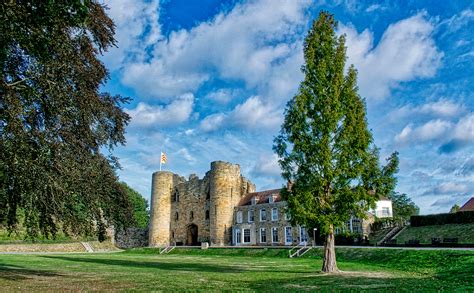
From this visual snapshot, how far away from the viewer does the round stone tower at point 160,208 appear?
175 feet

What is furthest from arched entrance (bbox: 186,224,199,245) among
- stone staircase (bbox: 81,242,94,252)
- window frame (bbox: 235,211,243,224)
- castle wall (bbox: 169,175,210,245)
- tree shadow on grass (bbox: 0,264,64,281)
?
tree shadow on grass (bbox: 0,264,64,281)

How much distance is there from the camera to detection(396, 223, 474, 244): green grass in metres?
27.1

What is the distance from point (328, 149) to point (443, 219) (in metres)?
19.4

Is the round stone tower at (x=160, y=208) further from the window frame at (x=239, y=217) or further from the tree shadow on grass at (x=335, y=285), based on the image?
the tree shadow on grass at (x=335, y=285)

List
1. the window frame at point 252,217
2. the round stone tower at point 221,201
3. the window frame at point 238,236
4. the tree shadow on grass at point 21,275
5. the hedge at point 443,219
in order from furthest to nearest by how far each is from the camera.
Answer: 1. the round stone tower at point 221,201
2. the window frame at point 238,236
3. the window frame at point 252,217
4. the hedge at point 443,219
5. the tree shadow on grass at point 21,275

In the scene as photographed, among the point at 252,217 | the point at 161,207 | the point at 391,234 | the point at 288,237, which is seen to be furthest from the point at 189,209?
the point at 391,234

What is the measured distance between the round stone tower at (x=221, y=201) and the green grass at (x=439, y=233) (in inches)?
833

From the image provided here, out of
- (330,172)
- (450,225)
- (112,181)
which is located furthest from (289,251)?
(112,181)

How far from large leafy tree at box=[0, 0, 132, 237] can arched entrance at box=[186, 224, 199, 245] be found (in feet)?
134

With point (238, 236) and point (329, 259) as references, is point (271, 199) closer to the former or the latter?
point (238, 236)

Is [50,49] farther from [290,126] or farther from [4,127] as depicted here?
[290,126]

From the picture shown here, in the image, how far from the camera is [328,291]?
1081 centimetres

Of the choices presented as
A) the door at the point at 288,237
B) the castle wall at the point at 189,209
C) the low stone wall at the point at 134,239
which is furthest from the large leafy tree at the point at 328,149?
the low stone wall at the point at 134,239

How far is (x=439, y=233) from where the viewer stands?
29906 mm
